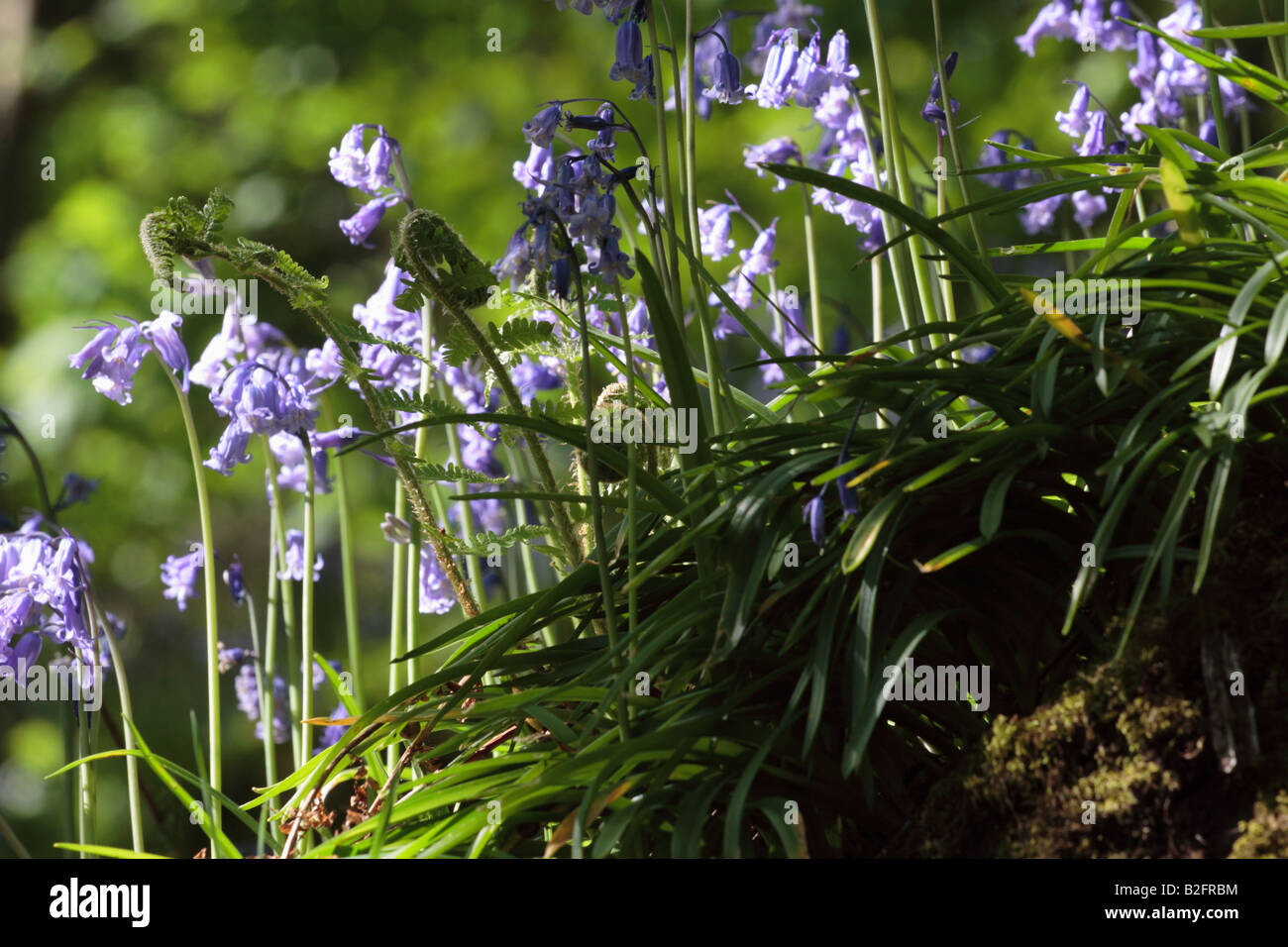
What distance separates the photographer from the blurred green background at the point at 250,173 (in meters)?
5.77

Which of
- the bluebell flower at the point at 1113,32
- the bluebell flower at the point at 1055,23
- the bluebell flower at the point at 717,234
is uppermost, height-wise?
the bluebell flower at the point at 1055,23

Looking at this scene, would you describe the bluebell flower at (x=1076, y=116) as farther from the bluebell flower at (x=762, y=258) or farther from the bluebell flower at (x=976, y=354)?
the bluebell flower at (x=762, y=258)

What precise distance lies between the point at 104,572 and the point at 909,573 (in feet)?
21.1

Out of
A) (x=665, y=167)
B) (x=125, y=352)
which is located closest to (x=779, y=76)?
(x=665, y=167)

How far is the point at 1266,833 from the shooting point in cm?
129

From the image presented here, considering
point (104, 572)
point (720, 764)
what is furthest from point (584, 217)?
point (104, 572)

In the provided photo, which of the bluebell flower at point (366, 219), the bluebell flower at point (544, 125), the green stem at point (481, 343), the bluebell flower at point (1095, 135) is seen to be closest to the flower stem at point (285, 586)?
the bluebell flower at point (366, 219)

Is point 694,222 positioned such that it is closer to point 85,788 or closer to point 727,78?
point 727,78

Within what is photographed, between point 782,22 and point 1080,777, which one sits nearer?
point 1080,777

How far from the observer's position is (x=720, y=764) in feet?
5.17

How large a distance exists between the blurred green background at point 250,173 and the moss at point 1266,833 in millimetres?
4426

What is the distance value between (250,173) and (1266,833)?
21.8ft

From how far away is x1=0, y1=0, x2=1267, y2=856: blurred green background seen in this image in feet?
18.9
